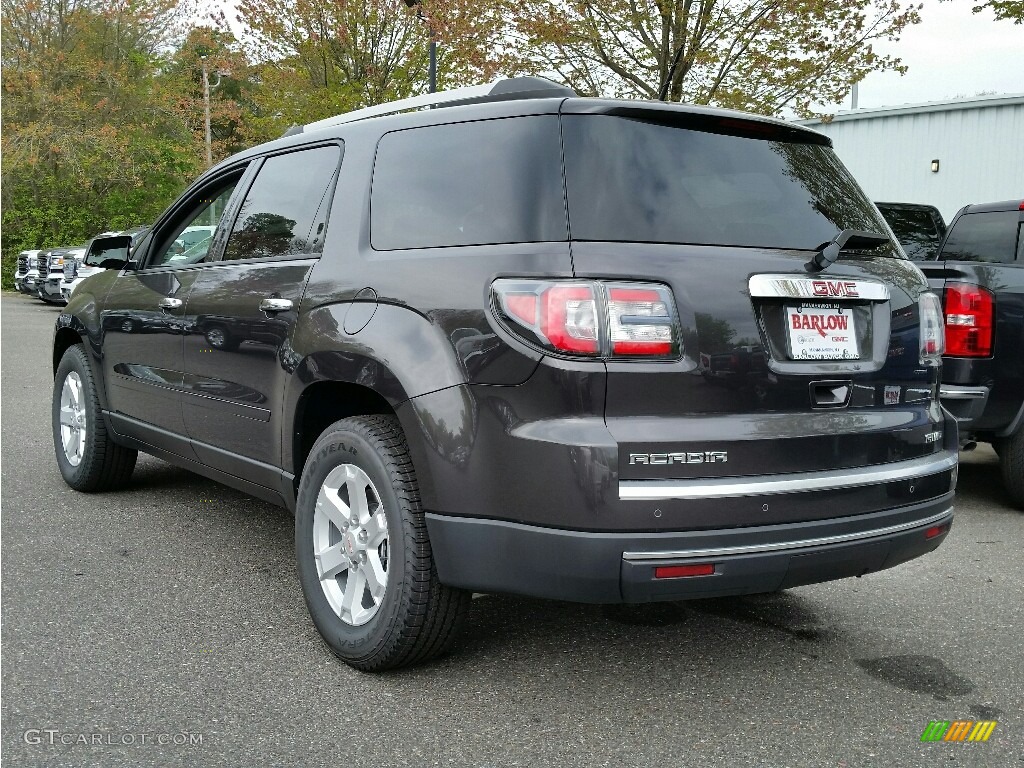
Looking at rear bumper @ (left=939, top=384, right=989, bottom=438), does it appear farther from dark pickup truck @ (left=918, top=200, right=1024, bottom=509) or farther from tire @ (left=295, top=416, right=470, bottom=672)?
tire @ (left=295, top=416, right=470, bottom=672)

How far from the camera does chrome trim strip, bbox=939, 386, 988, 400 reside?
570 centimetres

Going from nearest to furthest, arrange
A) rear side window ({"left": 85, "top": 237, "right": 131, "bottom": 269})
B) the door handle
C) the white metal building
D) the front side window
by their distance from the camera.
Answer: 1. the door handle
2. the front side window
3. rear side window ({"left": 85, "top": 237, "right": 131, "bottom": 269})
4. the white metal building

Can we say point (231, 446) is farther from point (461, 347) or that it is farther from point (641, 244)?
point (641, 244)

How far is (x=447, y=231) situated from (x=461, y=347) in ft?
1.48

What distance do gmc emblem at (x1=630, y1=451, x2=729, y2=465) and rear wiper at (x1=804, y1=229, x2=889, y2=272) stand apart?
0.69m

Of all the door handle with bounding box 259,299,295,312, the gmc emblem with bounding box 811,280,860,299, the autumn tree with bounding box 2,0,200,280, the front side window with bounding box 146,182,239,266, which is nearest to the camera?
the gmc emblem with bounding box 811,280,860,299

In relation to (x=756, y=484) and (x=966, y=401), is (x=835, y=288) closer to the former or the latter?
(x=756, y=484)

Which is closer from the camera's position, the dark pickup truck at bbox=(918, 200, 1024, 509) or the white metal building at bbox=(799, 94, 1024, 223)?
the dark pickup truck at bbox=(918, 200, 1024, 509)

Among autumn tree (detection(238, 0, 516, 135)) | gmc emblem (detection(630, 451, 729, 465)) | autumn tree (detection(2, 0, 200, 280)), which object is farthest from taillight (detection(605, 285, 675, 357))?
autumn tree (detection(2, 0, 200, 280))

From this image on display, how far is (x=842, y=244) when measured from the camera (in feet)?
10.6

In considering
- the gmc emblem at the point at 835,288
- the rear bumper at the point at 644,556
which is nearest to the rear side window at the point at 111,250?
the rear bumper at the point at 644,556

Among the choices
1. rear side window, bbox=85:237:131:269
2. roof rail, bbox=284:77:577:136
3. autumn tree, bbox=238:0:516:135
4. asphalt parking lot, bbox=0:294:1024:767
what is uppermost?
autumn tree, bbox=238:0:516:135

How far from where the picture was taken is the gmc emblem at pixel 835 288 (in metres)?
3.13

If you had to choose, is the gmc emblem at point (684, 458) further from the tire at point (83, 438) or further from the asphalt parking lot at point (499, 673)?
the tire at point (83, 438)
